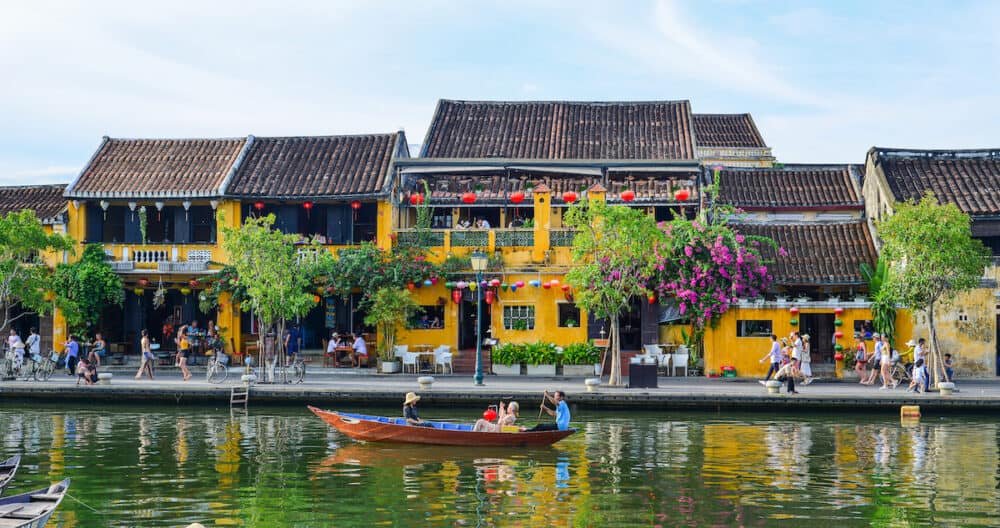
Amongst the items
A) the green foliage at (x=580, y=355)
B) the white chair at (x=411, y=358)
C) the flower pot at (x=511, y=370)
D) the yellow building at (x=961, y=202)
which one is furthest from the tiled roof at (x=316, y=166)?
the yellow building at (x=961, y=202)

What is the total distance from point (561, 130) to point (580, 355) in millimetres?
10433

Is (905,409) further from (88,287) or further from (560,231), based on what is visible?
(88,287)

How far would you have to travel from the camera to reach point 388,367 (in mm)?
36500

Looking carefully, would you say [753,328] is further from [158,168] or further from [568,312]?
[158,168]

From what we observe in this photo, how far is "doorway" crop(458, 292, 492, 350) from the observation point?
38125 mm

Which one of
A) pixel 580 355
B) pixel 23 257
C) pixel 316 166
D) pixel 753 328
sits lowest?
pixel 580 355

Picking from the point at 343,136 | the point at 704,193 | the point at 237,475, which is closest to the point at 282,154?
the point at 343,136

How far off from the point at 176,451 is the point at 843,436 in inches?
542

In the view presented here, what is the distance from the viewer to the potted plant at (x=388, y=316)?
36.1m

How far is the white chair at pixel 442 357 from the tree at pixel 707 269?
6.64m

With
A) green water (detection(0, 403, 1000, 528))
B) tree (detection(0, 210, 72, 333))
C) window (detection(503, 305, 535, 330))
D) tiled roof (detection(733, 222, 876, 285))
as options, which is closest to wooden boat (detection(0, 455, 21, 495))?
green water (detection(0, 403, 1000, 528))

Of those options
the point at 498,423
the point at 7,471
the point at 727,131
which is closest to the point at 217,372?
the point at 498,423

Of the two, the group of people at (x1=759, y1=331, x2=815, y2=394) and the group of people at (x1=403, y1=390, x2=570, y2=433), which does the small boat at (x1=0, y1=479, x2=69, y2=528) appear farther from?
the group of people at (x1=759, y1=331, x2=815, y2=394)

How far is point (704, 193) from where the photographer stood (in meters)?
39.2
